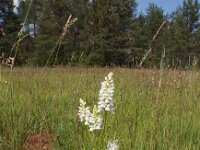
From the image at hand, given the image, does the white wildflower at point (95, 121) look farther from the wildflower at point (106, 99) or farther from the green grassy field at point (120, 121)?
the green grassy field at point (120, 121)

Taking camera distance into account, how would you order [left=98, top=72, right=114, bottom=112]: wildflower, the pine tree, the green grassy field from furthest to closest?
the pine tree, the green grassy field, [left=98, top=72, right=114, bottom=112]: wildflower

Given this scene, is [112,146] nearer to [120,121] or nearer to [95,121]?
[95,121]

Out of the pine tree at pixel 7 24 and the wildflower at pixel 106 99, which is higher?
the pine tree at pixel 7 24

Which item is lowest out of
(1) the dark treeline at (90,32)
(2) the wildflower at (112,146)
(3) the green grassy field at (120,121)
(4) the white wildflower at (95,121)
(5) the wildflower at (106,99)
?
(3) the green grassy field at (120,121)

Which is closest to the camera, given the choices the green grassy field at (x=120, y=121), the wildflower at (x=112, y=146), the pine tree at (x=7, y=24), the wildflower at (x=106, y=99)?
the wildflower at (x=106, y=99)

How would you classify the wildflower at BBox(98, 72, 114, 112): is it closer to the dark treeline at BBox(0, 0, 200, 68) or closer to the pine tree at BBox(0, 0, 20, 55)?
the dark treeline at BBox(0, 0, 200, 68)

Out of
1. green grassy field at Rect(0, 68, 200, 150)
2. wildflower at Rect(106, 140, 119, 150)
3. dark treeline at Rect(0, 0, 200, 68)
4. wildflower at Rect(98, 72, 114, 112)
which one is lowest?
green grassy field at Rect(0, 68, 200, 150)

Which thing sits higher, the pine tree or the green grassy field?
the pine tree

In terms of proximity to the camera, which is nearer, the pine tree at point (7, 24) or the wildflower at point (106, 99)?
the wildflower at point (106, 99)

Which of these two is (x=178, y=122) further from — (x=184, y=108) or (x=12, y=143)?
(x=12, y=143)

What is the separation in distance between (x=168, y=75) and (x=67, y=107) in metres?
4.66

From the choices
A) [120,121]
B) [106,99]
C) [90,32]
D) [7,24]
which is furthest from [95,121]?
[90,32]

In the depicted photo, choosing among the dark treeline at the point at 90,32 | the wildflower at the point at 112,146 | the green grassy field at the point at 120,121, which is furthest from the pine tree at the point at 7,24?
the wildflower at the point at 112,146

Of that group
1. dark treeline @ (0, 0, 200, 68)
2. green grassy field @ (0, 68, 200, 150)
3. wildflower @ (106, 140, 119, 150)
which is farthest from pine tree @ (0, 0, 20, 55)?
wildflower @ (106, 140, 119, 150)
